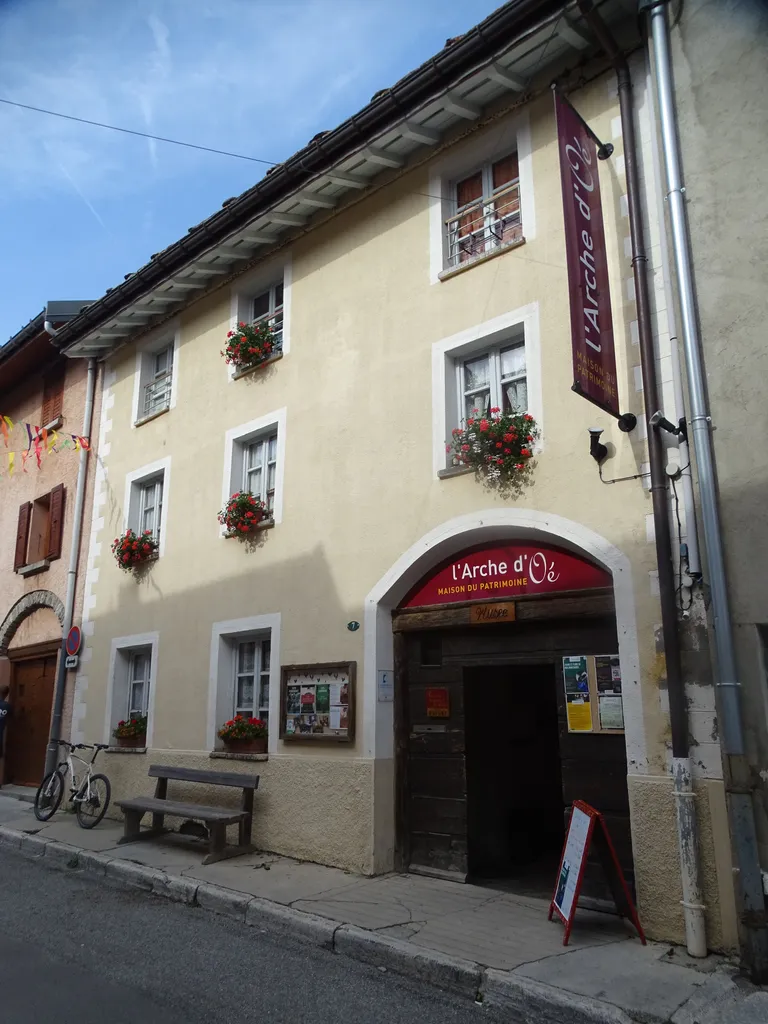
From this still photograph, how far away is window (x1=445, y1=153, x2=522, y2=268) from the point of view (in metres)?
8.31

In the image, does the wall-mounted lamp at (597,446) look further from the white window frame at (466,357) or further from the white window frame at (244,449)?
the white window frame at (244,449)

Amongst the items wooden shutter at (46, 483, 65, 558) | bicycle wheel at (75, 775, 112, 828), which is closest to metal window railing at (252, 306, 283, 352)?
wooden shutter at (46, 483, 65, 558)

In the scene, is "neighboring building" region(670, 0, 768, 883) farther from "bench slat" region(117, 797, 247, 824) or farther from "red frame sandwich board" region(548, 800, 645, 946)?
"bench slat" region(117, 797, 247, 824)

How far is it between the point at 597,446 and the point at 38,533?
37.6 feet

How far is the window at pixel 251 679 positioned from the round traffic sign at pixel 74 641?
3618 mm

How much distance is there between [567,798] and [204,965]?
10.1 ft

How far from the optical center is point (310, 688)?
8.66 metres

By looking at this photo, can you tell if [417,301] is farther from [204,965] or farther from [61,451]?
[61,451]

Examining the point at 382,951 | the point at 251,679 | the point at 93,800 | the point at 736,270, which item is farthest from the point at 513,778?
the point at 93,800

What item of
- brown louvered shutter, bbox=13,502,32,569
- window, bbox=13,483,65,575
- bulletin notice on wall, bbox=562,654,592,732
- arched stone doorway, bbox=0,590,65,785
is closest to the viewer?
bulletin notice on wall, bbox=562,654,592,732

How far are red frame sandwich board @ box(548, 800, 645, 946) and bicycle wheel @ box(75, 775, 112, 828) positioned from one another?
21.9 ft

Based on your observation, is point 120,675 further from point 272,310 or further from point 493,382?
point 493,382

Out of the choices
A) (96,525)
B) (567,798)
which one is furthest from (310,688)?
(96,525)

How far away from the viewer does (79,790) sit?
35.4ft
